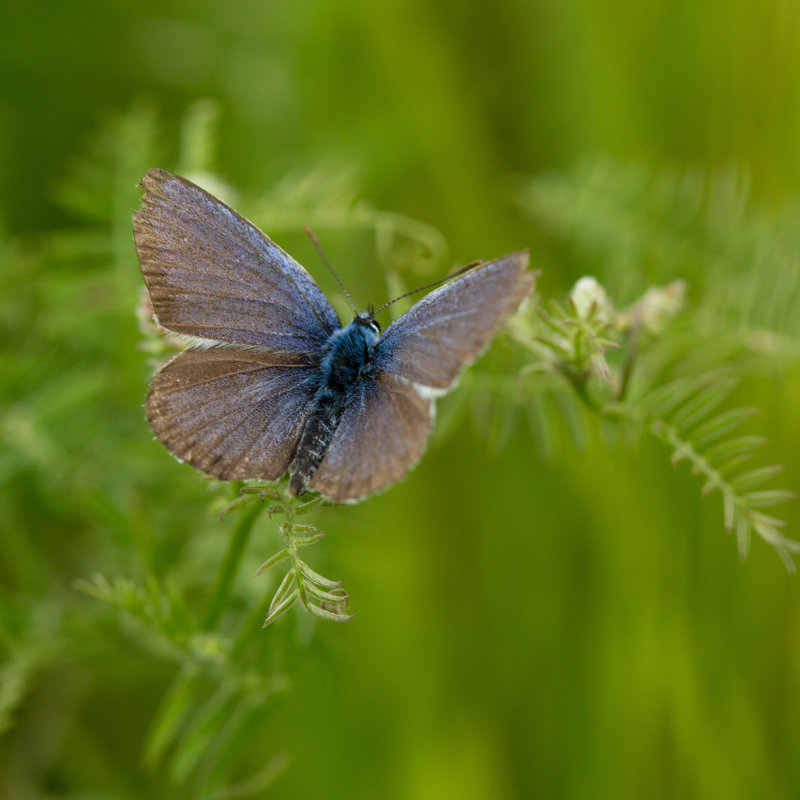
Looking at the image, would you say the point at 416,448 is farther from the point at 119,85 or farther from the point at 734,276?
the point at 119,85

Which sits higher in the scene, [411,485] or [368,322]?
[411,485]

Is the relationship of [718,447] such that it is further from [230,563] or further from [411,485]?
[411,485]

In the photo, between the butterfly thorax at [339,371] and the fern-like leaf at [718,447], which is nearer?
the fern-like leaf at [718,447]

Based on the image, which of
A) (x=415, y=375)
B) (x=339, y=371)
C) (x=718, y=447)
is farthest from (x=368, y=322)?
(x=718, y=447)

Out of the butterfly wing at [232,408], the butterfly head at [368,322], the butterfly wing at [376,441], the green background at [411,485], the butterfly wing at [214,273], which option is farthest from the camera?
the green background at [411,485]

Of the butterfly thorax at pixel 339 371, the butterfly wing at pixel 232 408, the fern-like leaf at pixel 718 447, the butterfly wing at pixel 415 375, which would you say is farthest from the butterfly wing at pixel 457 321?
the fern-like leaf at pixel 718 447

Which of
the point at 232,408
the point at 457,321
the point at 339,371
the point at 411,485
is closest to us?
the point at 457,321

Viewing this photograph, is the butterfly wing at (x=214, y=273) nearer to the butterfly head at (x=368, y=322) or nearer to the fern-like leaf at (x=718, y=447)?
the butterfly head at (x=368, y=322)
